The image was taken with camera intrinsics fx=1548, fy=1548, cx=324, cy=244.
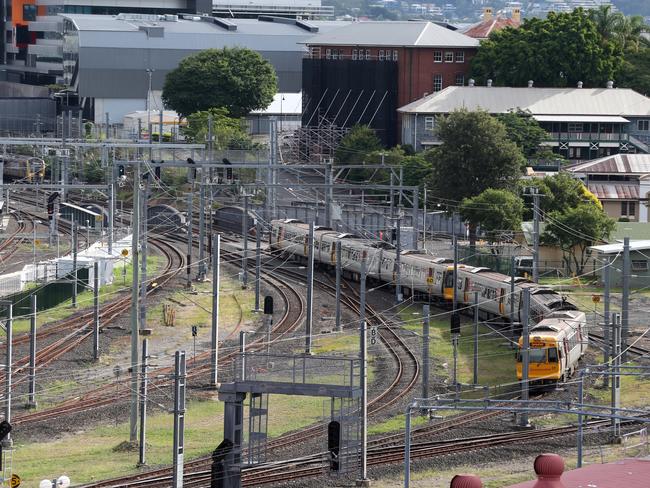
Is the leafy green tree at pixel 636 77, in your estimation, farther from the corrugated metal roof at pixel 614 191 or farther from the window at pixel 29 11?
the window at pixel 29 11

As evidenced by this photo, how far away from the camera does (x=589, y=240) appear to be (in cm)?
5503

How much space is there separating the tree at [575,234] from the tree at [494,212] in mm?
2098

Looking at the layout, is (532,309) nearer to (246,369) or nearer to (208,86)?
(246,369)

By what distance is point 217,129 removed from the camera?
8512 cm

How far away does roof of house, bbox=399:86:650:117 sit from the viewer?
8231 centimetres

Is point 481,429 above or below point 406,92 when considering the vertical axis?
below

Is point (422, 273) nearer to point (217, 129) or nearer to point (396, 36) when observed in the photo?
point (217, 129)

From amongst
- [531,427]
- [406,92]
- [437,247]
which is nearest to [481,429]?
[531,427]

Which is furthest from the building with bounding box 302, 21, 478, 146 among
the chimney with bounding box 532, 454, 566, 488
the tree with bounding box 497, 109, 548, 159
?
the chimney with bounding box 532, 454, 566, 488

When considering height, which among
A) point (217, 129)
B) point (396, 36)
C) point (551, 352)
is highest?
point (396, 36)

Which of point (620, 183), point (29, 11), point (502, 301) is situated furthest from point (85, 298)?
point (29, 11)

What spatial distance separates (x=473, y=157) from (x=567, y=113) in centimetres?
2215

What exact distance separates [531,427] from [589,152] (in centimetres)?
5105

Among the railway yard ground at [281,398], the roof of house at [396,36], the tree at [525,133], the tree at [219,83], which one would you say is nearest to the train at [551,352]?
the railway yard ground at [281,398]
